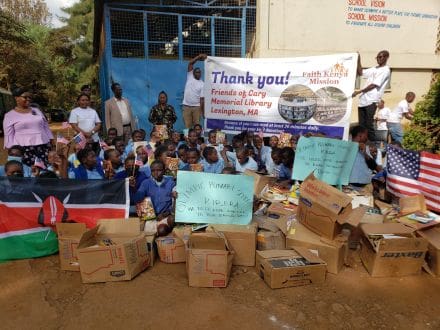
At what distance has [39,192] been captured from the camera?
3.89 meters

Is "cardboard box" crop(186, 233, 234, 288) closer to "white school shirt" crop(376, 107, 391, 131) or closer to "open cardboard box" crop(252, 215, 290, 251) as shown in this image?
"open cardboard box" crop(252, 215, 290, 251)

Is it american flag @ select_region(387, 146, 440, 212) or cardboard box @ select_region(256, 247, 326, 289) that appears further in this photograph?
american flag @ select_region(387, 146, 440, 212)

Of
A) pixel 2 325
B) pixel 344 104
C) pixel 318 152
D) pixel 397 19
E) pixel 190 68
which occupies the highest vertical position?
pixel 397 19

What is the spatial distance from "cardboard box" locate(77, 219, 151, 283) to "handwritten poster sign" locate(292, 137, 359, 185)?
8.10ft

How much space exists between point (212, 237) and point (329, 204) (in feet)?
3.90

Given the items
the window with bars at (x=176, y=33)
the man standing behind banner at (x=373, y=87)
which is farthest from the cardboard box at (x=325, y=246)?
the window with bars at (x=176, y=33)

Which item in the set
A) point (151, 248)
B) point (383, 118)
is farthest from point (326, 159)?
point (383, 118)

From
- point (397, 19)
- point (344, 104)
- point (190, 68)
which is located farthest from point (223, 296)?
point (397, 19)

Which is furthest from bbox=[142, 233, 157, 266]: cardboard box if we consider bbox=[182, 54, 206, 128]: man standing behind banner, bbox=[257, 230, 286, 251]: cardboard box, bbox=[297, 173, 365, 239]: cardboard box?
bbox=[182, 54, 206, 128]: man standing behind banner

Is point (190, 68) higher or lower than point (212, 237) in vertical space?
higher

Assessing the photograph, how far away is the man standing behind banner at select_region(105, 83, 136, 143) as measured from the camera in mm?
6855

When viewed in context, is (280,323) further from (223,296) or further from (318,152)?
(318,152)

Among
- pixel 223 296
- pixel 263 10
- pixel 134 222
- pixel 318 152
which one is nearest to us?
pixel 223 296

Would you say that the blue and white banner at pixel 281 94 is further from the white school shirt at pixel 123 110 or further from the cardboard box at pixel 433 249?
the cardboard box at pixel 433 249
